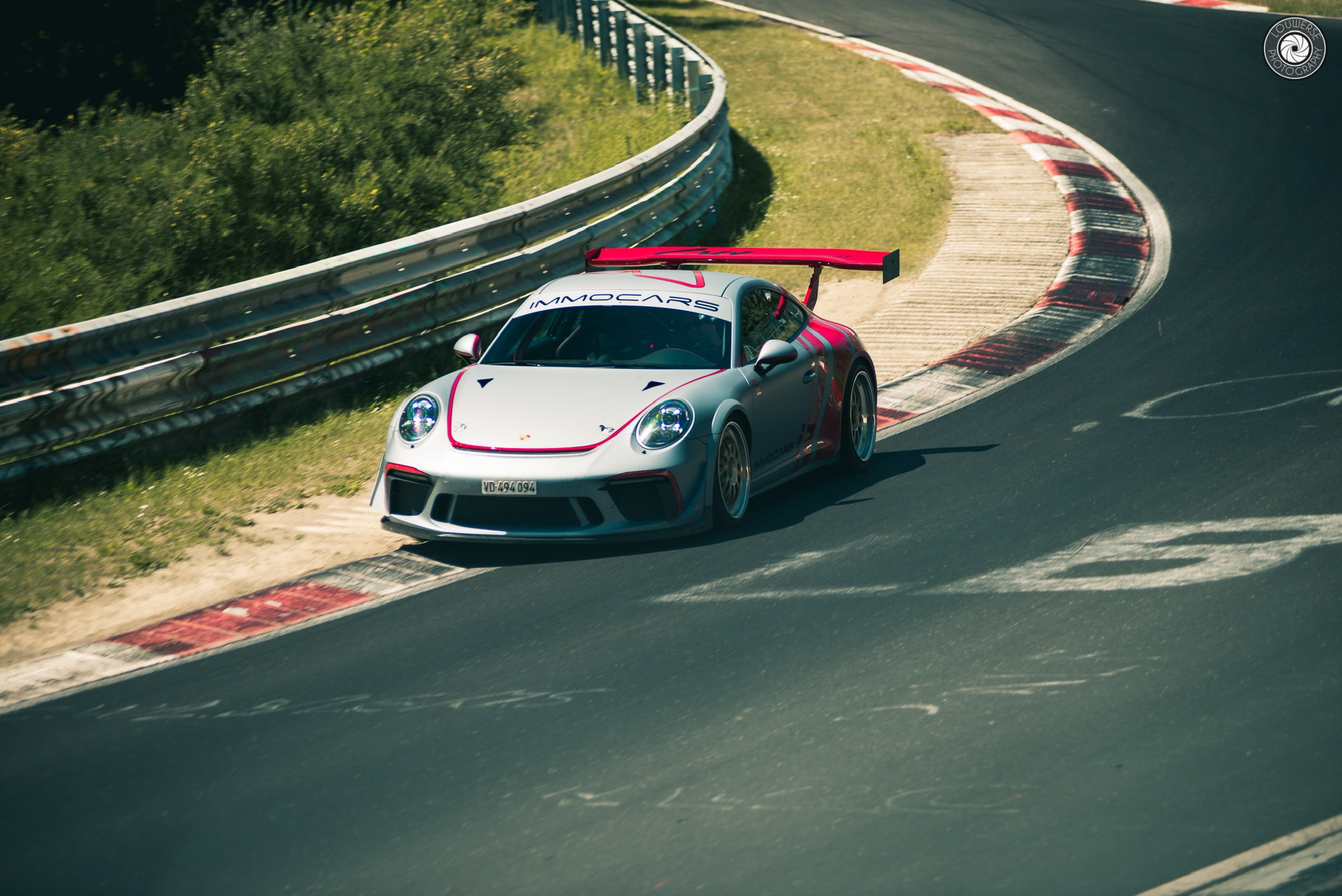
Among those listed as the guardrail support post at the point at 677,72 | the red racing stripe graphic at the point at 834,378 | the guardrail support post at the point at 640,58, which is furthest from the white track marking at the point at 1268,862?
the guardrail support post at the point at 640,58

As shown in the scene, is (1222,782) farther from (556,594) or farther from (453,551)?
(453,551)

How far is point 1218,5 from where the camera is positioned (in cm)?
2656

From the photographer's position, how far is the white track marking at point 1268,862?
381cm

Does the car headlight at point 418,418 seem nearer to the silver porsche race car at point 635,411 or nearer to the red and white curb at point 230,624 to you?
the silver porsche race car at point 635,411

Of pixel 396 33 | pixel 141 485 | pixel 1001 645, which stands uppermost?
pixel 396 33

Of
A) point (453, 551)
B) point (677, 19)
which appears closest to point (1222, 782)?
point (453, 551)

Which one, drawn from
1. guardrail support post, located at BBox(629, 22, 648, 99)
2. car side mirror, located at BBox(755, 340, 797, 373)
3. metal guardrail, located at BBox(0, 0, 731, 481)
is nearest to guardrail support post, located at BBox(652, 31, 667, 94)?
guardrail support post, located at BBox(629, 22, 648, 99)

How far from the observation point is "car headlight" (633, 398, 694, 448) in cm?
705

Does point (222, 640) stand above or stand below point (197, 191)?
below

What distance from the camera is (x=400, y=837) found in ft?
14.3

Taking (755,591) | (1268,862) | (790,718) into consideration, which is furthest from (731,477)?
(1268,862)

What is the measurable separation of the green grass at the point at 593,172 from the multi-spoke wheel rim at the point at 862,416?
10.1ft

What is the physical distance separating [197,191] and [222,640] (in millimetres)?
6421

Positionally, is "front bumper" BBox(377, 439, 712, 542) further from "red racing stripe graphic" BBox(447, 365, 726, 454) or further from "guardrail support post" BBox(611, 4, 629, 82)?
"guardrail support post" BBox(611, 4, 629, 82)
